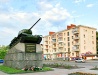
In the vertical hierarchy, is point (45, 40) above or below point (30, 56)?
above

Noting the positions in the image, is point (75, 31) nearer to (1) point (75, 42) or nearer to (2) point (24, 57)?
(1) point (75, 42)

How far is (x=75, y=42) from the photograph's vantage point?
94000mm

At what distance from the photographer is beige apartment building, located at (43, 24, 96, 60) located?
3568 inches

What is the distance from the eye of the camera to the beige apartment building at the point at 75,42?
90625 mm

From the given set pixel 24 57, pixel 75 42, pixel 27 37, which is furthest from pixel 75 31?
pixel 24 57

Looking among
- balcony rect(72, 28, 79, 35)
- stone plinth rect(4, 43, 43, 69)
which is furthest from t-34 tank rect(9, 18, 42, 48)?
balcony rect(72, 28, 79, 35)

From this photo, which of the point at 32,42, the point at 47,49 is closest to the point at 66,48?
the point at 47,49

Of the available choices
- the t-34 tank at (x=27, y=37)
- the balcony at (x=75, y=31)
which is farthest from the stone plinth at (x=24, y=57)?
the balcony at (x=75, y=31)

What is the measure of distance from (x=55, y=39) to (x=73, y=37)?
67.4ft

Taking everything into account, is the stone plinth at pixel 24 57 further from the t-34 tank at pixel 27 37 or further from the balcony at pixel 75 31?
the balcony at pixel 75 31

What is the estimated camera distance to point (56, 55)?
369ft

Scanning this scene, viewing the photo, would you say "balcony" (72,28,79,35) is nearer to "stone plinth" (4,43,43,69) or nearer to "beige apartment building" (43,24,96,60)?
"beige apartment building" (43,24,96,60)

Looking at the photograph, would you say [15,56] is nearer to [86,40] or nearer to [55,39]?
[86,40]

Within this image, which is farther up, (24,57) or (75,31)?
(75,31)
